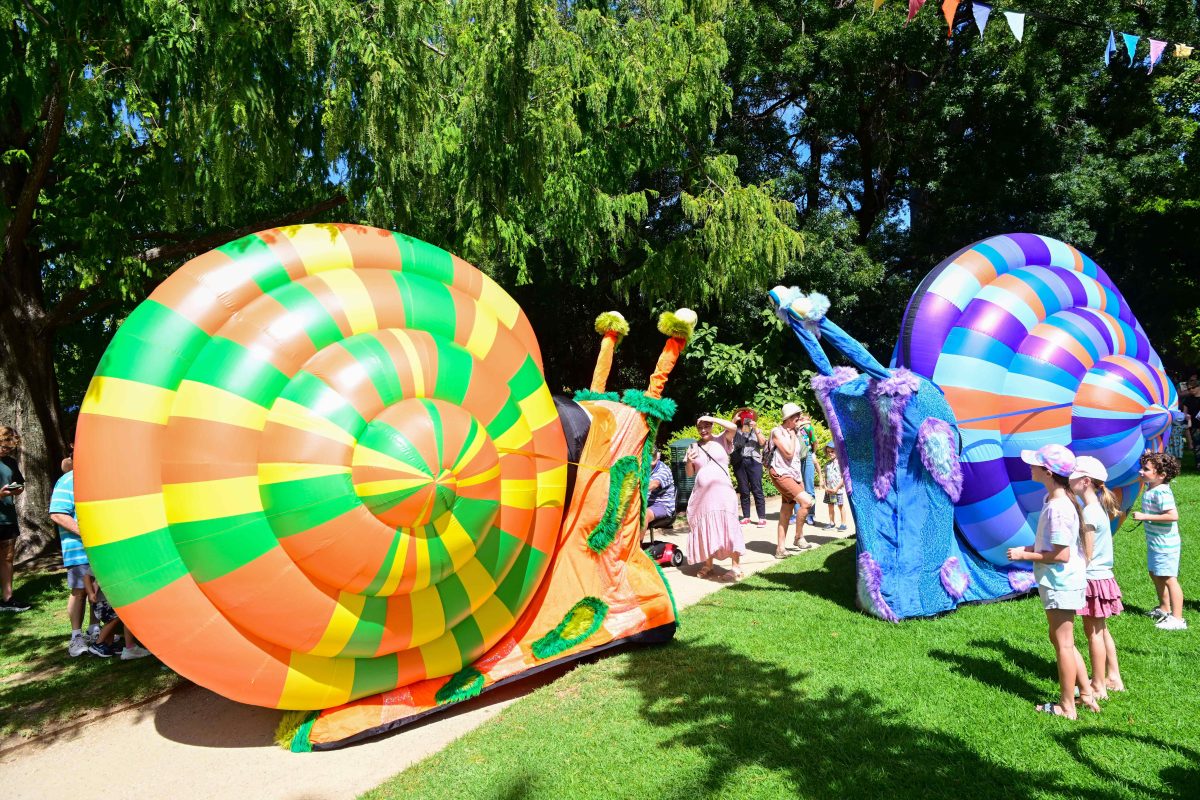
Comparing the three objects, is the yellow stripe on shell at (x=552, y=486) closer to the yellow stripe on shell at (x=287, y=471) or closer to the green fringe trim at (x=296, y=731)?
the yellow stripe on shell at (x=287, y=471)

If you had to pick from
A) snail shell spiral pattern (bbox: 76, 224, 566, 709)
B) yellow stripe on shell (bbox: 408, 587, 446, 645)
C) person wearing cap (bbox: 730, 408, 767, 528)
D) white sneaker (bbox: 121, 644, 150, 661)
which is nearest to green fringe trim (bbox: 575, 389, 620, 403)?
snail shell spiral pattern (bbox: 76, 224, 566, 709)

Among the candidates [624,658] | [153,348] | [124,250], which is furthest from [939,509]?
[124,250]

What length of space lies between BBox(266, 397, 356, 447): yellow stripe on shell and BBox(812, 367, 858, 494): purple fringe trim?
13.5 ft

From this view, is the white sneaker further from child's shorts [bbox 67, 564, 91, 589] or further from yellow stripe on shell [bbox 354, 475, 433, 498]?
yellow stripe on shell [bbox 354, 475, 433, 498]

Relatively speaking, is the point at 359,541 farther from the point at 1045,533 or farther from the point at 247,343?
the point at 1045,533

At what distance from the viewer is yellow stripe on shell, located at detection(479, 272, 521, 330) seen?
5.15 m

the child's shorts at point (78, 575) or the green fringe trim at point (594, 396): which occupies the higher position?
the green fringe trim at point (594, 396)

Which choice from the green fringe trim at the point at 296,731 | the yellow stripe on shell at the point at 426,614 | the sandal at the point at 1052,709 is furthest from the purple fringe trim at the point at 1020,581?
the green fringe trim at the point at 296,731

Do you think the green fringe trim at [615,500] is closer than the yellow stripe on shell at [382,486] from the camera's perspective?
No

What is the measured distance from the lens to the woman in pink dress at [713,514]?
787cm

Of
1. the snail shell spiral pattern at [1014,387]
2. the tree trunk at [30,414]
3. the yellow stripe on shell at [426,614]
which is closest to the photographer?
the yellow stripe on shell at [426,614]

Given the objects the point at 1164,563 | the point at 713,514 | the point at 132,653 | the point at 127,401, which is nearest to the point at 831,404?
the point at 713,514

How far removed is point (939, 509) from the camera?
20.7 ft

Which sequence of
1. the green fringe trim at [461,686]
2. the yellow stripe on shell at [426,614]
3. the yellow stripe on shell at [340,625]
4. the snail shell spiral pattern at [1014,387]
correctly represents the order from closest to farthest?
1. the yellow stripe on shell at [340,625]
2. the yellow stripe on shell at [426,614]
3. the green fringe trim at [461,686]
4. the snail shell spiral pattern at [1014,387]
